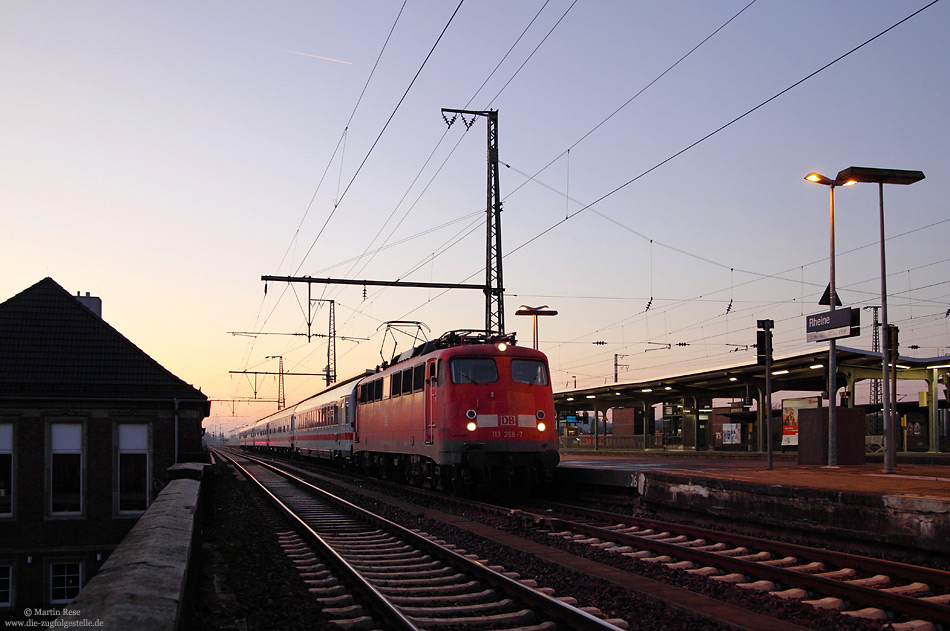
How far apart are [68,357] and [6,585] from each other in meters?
7.51

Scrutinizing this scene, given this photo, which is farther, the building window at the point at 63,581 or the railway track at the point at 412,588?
the building window at the point at 63,581

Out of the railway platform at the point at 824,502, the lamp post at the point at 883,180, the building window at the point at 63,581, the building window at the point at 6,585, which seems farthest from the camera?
the building window at the point at 63,581

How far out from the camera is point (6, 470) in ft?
82.1

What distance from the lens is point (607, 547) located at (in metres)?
10.6

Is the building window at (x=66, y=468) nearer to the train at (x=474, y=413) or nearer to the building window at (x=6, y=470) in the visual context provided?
the building window at (x=6, y=470)

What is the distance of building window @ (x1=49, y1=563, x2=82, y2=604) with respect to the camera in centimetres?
2427

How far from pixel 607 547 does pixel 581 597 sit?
316 centimetres

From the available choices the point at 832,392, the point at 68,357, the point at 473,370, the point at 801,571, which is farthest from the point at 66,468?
the point at 801,571

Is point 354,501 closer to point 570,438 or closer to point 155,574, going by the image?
point 155,574

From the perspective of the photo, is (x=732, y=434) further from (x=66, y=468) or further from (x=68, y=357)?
(x=68, y=357)

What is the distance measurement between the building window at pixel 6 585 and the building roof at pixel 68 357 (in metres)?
5.24

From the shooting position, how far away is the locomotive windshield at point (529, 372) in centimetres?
1752

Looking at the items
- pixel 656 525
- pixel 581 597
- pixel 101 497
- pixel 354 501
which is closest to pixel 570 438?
pixel 101 497

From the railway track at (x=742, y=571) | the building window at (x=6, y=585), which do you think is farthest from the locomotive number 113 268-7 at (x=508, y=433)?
the building window at (x=6, y=585)
